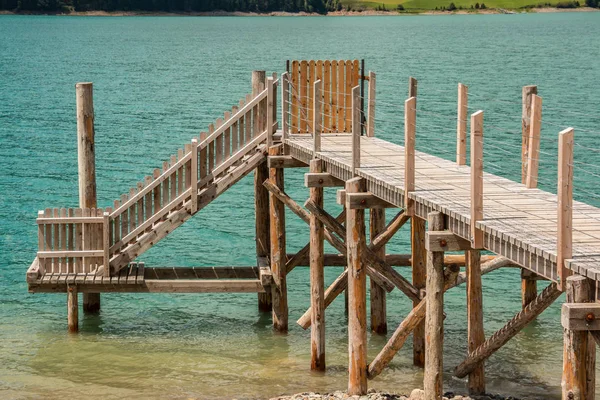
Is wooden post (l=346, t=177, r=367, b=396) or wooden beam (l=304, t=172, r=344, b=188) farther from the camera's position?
wooden beam (l=304, t=172, r=344, b=188)

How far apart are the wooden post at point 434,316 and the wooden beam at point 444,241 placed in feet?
0.69

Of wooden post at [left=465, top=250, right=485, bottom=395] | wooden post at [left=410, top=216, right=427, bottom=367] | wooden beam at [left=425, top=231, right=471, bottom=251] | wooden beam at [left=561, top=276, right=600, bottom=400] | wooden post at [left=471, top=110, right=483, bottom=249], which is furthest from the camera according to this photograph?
wooden post at [left=410, top=216, right=427, bottom=367]

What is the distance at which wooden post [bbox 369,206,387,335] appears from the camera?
17.8 m

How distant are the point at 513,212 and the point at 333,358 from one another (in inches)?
222

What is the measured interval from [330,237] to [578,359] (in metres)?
8.05

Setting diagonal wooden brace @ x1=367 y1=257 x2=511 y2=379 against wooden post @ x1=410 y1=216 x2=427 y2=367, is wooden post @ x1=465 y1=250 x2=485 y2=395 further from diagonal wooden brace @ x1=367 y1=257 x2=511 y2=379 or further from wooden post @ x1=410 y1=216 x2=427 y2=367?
wooden post @ x1=410 y1=216 x2=427 y2=367

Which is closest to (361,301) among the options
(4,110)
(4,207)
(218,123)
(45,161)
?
(218,123)

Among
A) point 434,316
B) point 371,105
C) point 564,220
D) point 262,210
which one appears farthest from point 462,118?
point 262,210

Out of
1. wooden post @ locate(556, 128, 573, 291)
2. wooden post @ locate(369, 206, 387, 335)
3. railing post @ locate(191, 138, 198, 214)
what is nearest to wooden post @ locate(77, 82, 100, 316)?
railing post @ locate(191, 138, 198, 214)

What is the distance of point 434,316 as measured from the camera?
12.7 m

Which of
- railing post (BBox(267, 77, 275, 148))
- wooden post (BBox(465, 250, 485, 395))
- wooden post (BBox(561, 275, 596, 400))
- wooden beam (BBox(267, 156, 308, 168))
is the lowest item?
wooden post (BBox(465, 250, 485, 395))

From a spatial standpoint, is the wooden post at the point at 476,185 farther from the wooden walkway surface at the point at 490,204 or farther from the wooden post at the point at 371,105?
the wooden post at the point at 371,105

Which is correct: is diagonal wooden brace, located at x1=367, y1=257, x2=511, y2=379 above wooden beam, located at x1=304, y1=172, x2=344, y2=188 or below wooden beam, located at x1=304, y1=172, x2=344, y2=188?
below

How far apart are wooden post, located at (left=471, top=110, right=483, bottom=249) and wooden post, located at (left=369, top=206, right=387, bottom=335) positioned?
18.8 feet
